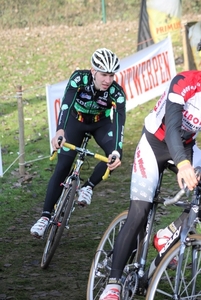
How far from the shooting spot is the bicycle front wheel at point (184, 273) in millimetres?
4211

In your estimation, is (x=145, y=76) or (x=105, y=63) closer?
(x=105, y=63)

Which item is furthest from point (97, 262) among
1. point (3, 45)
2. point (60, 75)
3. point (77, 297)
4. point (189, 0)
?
point (189, 0)

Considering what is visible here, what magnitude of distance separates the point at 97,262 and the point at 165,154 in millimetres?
1090

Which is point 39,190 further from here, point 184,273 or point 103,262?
point 184,273

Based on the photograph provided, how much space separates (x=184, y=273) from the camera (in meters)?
4.24

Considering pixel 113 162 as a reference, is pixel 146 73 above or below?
below

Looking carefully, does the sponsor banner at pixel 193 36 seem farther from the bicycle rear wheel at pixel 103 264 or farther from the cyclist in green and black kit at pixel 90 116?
the bicycle rear wheel at pixel 103 264

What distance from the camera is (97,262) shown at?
5223 mm

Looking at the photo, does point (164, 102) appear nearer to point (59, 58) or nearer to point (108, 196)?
point (108, 196)

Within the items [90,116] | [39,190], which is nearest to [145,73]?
[39,190]

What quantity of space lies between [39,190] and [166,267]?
5.76 metres

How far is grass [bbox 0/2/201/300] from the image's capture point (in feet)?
20.9

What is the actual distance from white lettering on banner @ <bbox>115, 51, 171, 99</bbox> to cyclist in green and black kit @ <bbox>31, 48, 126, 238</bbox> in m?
5.94

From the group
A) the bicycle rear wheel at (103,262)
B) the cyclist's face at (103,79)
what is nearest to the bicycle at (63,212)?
the cyclist's face at (103,79)
